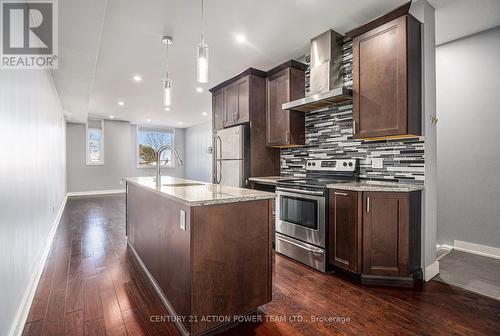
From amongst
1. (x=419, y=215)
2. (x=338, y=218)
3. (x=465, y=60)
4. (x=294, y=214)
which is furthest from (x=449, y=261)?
(x=465, y=60)

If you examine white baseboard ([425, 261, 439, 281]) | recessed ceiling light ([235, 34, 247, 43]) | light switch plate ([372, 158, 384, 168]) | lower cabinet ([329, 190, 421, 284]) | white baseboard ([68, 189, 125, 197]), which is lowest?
white baseboard ([425, 261, 439, 281])

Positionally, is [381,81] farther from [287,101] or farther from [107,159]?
[107,159]

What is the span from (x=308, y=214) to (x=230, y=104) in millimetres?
2437

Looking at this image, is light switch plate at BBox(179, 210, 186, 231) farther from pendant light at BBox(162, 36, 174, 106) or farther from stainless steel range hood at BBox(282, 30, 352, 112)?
stainless steel range hood at BBox(282, 30, 352, 112)

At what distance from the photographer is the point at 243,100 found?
159 inches

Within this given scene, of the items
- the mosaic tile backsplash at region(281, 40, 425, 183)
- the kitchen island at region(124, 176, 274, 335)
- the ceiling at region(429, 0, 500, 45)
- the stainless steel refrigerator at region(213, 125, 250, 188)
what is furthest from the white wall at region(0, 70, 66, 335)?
the ceiling at region(429, 0, 500, 45)

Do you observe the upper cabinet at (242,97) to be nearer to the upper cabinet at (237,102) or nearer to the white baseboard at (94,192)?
the upper cabinet at (237,102)

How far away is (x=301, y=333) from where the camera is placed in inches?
66.4

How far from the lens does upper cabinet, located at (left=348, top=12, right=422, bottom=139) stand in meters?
2.37

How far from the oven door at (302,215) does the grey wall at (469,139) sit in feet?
6.59

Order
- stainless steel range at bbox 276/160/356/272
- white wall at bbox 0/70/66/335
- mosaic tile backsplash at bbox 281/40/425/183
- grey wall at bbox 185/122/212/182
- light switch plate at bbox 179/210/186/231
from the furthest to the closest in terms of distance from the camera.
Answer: grey wall at bbox 185/122/212/182
stainless steel range at bbox 276/160/356/272
mosaic tile backsplash at bbox 281/40/425/183
light switch plate at bbox 179/210/186/231
white wall at bbox 0/70/66/335

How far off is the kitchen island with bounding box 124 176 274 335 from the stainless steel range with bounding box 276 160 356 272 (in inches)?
38.8

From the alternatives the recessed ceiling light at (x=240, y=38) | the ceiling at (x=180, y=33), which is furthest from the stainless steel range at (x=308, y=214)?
the recessed ceiling light at (x=240, y=38)

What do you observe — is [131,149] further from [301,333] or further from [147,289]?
[301,333]
